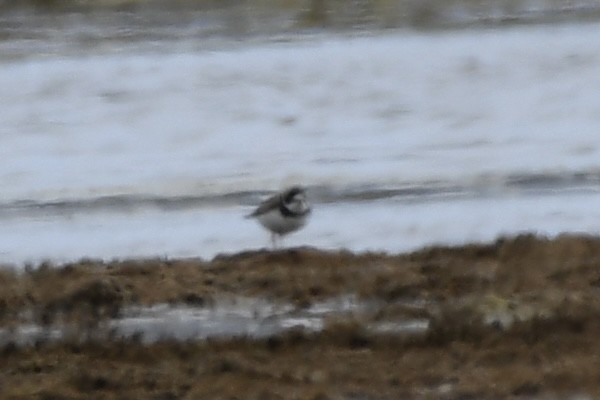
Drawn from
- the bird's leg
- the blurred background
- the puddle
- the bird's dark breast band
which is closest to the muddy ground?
the puddle

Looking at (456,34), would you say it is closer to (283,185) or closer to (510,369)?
(283,185)

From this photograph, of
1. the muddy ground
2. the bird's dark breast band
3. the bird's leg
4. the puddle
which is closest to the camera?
the muddy ground

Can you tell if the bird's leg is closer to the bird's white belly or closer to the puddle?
the bird's white belly

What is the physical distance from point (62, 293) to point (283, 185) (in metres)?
6.31

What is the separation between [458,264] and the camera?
9.99 metres

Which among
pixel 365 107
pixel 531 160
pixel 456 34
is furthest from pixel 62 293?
pixel 456 34

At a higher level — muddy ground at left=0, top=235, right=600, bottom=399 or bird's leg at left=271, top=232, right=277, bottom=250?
muddy ground at left=0, top=235, right=600, bottom=399

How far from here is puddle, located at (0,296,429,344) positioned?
8570 millimetres

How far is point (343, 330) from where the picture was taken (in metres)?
8.31

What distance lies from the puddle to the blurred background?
274 cm

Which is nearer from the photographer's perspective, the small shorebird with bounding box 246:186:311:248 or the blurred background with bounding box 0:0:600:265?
the small shorebird with bounding box 246:186:311:248

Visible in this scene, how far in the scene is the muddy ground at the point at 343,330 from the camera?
24.0 feet

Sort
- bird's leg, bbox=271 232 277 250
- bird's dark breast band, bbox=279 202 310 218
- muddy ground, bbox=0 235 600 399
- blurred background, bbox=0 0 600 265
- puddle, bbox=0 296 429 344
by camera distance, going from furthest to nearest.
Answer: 1. blurred background, bbox=0 0 600 265
2. bird's leg, bbox=271 232 277 250
3. bird's dark breast band, bbox=279 202 310 218
4. puddle, bbox=0 296 429 344
5. muddy ground, bbox=0 235 600 399

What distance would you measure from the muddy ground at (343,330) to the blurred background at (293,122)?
186 cm
